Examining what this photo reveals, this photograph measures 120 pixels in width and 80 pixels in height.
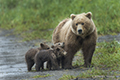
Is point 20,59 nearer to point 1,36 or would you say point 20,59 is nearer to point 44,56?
point 44,56

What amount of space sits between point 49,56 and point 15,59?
2438 millimetres

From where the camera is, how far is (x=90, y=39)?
738 cm

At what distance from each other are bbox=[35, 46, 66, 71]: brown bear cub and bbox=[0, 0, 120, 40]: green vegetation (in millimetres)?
5385

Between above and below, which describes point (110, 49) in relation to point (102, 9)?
below

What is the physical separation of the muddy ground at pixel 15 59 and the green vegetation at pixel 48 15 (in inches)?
27.3

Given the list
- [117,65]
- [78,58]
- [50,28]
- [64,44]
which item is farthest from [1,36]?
[117,65]

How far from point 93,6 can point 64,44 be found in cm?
722

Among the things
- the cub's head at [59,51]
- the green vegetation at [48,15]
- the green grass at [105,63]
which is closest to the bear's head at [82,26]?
the cub's head at [59,51]

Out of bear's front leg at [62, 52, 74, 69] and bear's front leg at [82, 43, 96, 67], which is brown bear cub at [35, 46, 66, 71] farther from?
bear's front leg at [82, 43, 96, 67]

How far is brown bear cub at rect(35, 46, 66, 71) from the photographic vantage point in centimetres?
716

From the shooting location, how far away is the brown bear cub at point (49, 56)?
7158 millimetres

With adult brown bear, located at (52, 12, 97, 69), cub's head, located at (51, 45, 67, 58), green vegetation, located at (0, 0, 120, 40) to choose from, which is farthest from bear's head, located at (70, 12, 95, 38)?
green vegetation, located at (0, 0, 120, 40)

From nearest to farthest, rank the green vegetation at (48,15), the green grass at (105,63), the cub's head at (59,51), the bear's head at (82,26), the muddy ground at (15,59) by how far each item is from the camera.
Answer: the green grass at (105,63) → the muddy ground at (15,59) → the bear's head at (82,26) → the cub's head at (59,51) → the green vegetation at (48,15)

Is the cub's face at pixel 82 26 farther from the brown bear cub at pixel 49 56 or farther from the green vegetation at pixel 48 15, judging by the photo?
the green vegetation at pixel 48 15
